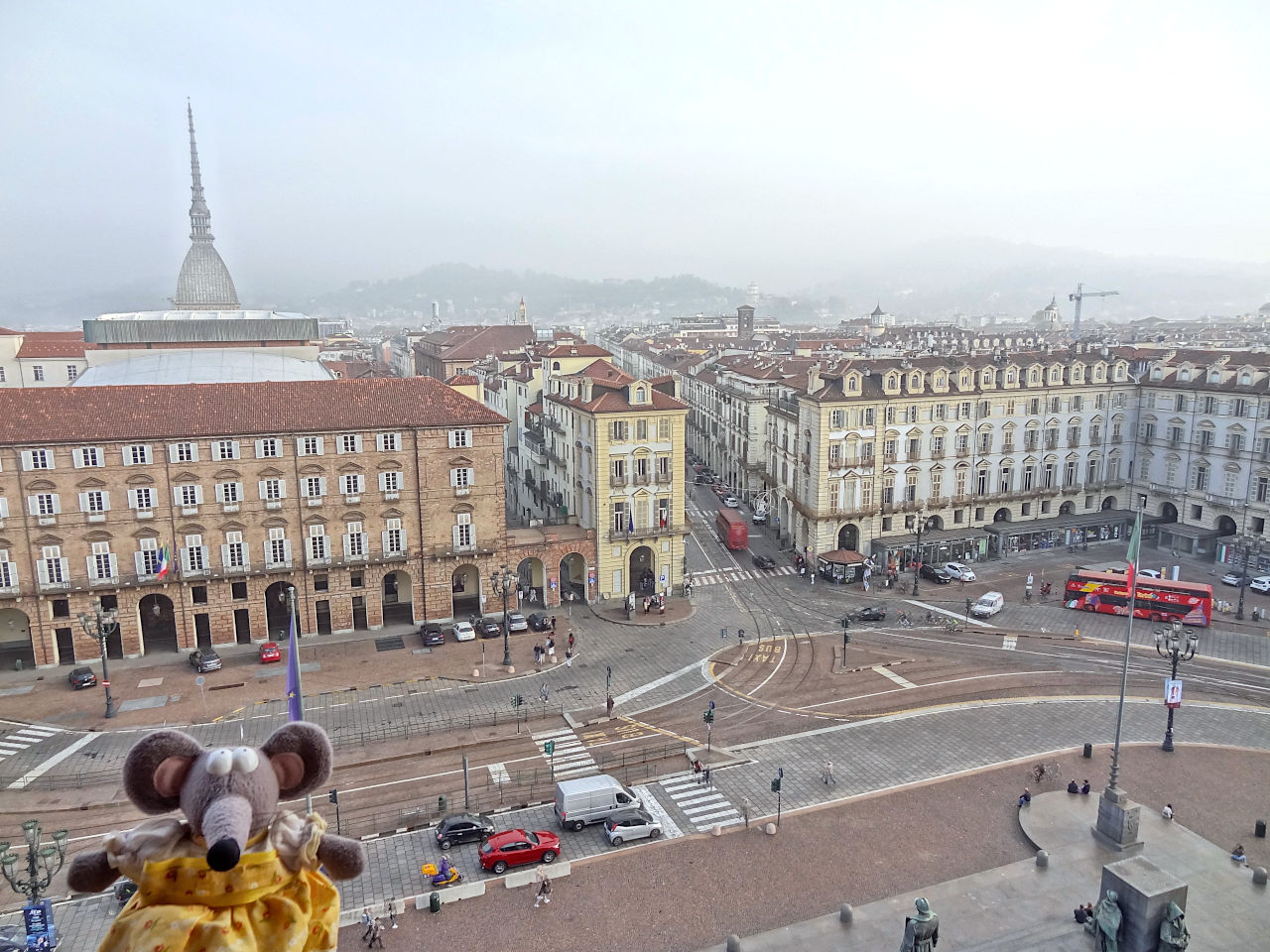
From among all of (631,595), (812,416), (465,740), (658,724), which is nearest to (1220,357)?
(812,416)

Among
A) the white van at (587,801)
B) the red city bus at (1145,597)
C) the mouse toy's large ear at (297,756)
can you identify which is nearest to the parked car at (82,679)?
the white van at (587,801)

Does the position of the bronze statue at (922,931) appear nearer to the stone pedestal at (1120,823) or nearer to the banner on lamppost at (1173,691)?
the stone pedestal at (1120,823)

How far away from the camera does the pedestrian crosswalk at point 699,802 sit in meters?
36.6

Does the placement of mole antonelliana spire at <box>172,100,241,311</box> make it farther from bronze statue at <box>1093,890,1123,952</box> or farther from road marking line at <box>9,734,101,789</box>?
bronze statue at <box>1093,890,1123,952</box>

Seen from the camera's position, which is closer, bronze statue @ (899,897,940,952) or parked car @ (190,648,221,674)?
bronze statue @ (899,897,940,952)

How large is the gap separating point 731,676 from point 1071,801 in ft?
66.0

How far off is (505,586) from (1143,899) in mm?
37806

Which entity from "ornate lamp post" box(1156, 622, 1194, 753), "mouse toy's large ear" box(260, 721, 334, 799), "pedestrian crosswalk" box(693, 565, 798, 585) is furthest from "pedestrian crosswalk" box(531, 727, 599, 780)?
"mouse toy's large ear" box(260, 721, 334, 799)

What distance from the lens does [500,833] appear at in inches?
1331

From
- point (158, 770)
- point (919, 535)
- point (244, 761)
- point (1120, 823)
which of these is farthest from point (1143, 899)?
point (919, 535)

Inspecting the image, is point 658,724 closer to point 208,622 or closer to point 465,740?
point 465,740

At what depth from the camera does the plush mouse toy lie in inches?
323

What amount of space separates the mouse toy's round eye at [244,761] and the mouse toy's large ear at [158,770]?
48cm

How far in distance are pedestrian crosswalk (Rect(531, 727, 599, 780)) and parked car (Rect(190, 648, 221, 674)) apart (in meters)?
22.6
